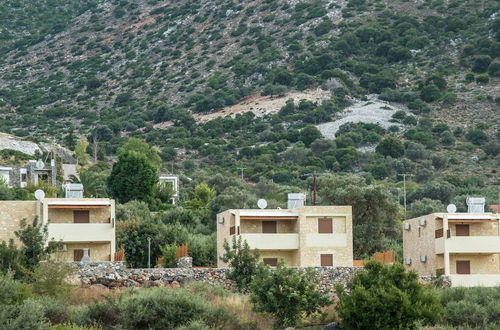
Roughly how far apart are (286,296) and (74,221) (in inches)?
727

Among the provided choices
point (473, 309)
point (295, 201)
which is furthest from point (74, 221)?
point (473, 309)

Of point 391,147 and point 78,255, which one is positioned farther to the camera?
point 391,147

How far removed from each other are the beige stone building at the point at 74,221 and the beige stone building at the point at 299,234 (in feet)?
20.1

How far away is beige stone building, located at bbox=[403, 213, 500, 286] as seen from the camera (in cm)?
5709

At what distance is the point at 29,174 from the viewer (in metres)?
95.3

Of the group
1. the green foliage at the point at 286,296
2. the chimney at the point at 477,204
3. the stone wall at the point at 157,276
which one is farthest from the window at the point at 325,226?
the green foliage at the point at 286,296

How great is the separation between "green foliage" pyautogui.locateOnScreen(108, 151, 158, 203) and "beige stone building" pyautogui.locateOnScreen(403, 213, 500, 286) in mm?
31069

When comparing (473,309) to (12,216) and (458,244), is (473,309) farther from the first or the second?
(12,216)

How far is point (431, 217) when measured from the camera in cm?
5831

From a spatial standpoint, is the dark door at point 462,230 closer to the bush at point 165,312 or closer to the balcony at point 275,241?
the balcony at point 275,241

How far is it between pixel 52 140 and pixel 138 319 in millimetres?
91991

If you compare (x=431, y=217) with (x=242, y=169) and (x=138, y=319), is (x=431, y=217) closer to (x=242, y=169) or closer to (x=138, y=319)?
(x=138, y=319)

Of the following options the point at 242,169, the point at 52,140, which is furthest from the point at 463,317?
the point at 52,140

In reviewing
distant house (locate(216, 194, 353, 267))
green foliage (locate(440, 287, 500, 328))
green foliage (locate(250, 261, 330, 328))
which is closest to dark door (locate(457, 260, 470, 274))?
distant house (locate(216, 194, 353, 267))
